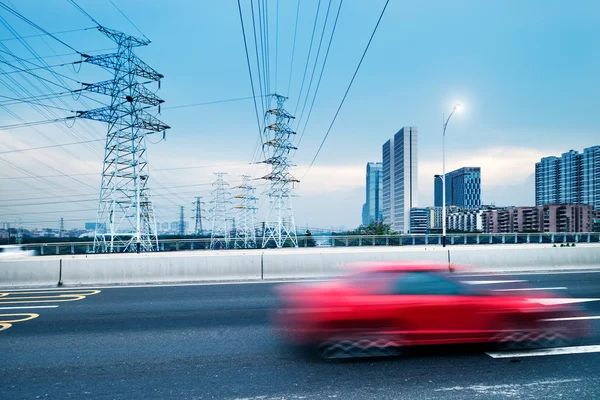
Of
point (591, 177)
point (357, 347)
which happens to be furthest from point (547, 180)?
point (357, 347)

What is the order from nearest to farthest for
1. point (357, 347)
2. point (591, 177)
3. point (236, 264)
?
point (357, 347) → point (236, 264) → point (591, 177)

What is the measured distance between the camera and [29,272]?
1295cm

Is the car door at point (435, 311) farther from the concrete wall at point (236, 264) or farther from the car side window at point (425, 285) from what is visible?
the concrete wall at point (236, 264)

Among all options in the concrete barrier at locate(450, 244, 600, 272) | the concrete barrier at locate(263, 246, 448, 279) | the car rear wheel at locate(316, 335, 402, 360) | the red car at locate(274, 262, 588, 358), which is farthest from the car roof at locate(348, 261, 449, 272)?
the concrete barrier at locate(450, 244, 600, 272)

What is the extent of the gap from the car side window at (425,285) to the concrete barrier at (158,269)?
8.69 m

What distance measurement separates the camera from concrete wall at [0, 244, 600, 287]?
42.7 ft

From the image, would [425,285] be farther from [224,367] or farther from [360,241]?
[360,241]

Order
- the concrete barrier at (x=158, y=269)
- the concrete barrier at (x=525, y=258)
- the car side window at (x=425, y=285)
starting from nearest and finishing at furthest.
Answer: the car side window at (x=425, y=285)
the concrete barrier at (x=158, y=269)
the concrete barrier at (x=525, y=258)

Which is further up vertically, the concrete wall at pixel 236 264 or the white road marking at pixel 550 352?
the concrete wall at pixel 236 264

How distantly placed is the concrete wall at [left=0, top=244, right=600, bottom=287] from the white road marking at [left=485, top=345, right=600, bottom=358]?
6876 millimetres

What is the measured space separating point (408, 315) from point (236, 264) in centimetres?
916

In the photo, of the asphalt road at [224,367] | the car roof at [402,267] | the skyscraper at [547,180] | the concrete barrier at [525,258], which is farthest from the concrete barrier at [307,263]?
the skyscraper at [547,180]

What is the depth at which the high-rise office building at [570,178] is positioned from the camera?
14812 cm

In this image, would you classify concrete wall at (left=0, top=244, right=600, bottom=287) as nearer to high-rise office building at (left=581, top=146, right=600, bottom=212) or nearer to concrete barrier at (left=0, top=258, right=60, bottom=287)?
concrete barrier at (left=0, top=258, right=60, bottom=287)
